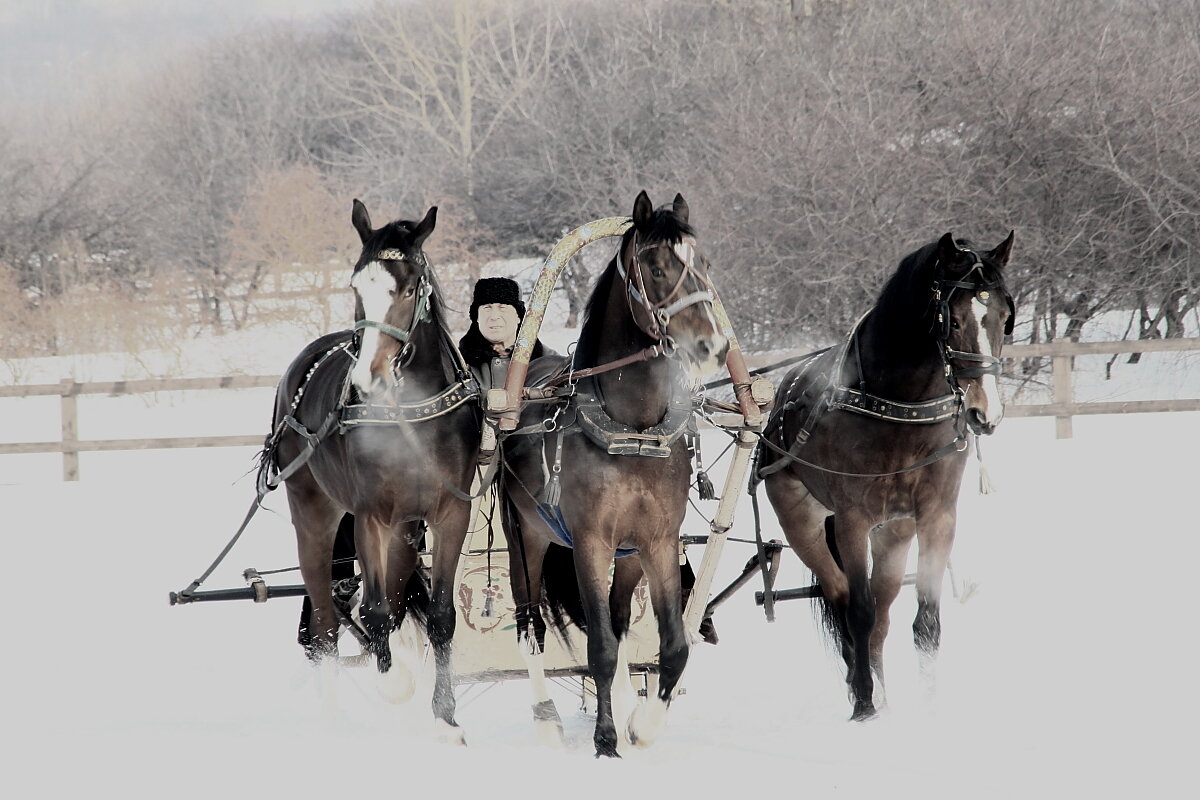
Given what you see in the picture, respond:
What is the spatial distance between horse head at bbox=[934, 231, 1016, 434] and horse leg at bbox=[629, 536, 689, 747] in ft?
3.84

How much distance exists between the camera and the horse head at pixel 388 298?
3998mm

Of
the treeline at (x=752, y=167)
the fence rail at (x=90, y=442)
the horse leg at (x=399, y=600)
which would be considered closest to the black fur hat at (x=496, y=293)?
the horse leg at (x=399, y=600)

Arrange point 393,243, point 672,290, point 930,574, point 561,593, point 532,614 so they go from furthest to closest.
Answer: point 561,593 → point 532,614 → point 930,574 → point 393,243 → point 672,290

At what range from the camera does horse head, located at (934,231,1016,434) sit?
406cm

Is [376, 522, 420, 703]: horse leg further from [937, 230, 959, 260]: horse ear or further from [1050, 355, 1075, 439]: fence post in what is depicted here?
[1050, 355, 1075, 439]: fence post

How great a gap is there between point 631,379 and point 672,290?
40cm

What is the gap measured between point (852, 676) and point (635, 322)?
5.84 ft

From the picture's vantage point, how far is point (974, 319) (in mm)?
4105

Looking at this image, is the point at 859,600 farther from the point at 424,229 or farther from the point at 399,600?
the point at 424,229

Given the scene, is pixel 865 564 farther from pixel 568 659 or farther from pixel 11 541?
pixel 11 541

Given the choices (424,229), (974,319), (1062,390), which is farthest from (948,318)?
(1062,390)

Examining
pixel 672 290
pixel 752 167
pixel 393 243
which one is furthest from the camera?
pixel 752 167

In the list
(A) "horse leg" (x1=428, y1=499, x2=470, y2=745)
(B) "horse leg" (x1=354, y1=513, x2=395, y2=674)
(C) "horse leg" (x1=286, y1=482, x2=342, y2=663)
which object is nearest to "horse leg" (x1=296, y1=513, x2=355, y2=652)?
(C) "horse leg" (x1=286, y1=482, x2=342, y2=663)

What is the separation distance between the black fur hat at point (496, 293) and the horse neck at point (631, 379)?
162 cm
